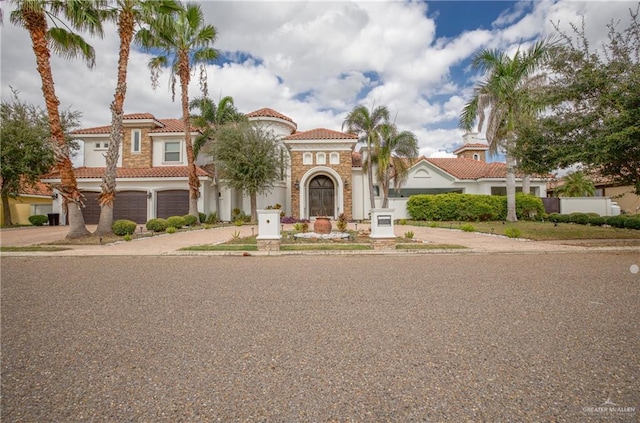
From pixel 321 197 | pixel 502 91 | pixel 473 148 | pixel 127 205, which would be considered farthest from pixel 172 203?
pixel 473 148

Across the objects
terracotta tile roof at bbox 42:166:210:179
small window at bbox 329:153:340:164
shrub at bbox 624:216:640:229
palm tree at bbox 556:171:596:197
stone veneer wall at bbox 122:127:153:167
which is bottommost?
shrub at bbox 624:216:640:229

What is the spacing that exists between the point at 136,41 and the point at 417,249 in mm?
16605

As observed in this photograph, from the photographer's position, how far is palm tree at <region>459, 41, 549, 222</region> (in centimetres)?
1928

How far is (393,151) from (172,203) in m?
16.6

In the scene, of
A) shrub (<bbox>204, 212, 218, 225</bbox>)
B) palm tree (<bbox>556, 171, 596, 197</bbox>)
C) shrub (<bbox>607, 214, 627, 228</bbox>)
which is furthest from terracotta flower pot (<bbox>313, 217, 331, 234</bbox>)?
palm tree (<bbox>556, 171, 596, 197</bbox>)

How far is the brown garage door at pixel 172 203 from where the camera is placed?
2358 centimetres

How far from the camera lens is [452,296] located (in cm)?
511

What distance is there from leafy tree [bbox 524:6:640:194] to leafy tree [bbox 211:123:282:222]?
14.7 m

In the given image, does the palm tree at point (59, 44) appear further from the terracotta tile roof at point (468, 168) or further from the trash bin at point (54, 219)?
the terracotta tile roof at point (468, 168)

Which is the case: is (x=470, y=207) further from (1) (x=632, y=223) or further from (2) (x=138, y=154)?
(2) (x=138, y=154)

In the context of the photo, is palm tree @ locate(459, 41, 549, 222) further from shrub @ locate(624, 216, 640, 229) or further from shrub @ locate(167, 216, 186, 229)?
shrub @ locate(167, 216, 186, 229)

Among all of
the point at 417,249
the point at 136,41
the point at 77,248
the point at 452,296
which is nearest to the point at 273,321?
the point at 452,296

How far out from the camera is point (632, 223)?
16188 millimetres

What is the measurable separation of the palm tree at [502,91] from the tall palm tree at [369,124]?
5754 millimetres
